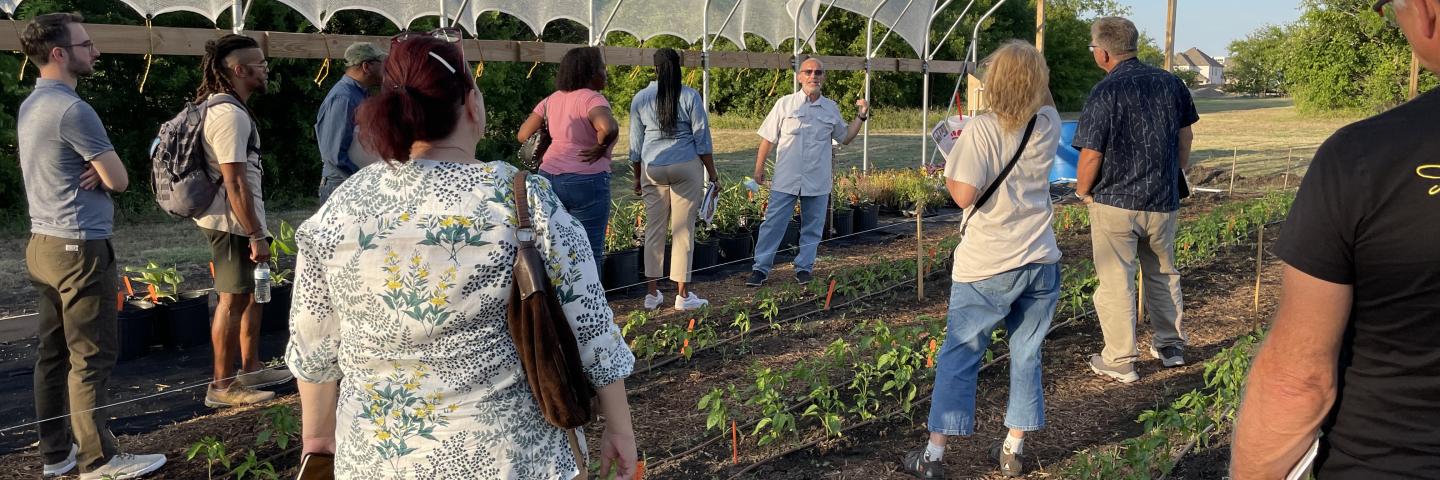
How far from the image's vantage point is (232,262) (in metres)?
4.52

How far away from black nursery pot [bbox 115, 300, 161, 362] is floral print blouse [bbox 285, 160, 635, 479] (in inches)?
165

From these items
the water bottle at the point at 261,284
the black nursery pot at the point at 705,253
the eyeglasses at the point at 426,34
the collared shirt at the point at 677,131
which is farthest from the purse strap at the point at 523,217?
the black nursery pot at the point at 705,253

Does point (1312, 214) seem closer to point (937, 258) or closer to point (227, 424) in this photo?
point (227, 424)

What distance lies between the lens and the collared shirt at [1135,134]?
486cm

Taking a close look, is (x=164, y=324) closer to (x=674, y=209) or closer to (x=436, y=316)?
(x=674, y=209)

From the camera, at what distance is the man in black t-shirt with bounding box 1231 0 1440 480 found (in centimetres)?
144

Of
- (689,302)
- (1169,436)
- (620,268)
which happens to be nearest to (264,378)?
(689,302)

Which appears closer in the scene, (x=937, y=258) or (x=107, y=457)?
(x=107, y=457)

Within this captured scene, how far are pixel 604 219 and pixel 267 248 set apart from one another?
2.19 m

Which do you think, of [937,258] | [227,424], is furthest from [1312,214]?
[937,258]

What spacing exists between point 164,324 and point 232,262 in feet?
5.00

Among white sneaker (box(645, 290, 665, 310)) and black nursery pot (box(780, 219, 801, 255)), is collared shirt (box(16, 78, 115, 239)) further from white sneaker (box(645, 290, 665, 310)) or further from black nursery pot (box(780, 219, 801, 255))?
black nursery pot (box(780, 219, 801, 255))

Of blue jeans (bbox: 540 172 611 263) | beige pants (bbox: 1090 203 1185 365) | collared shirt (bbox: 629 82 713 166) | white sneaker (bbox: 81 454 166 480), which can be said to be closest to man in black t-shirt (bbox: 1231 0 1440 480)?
beige pants (bbox: 1090 203 1185 365)

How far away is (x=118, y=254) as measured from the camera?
28.9 feet
